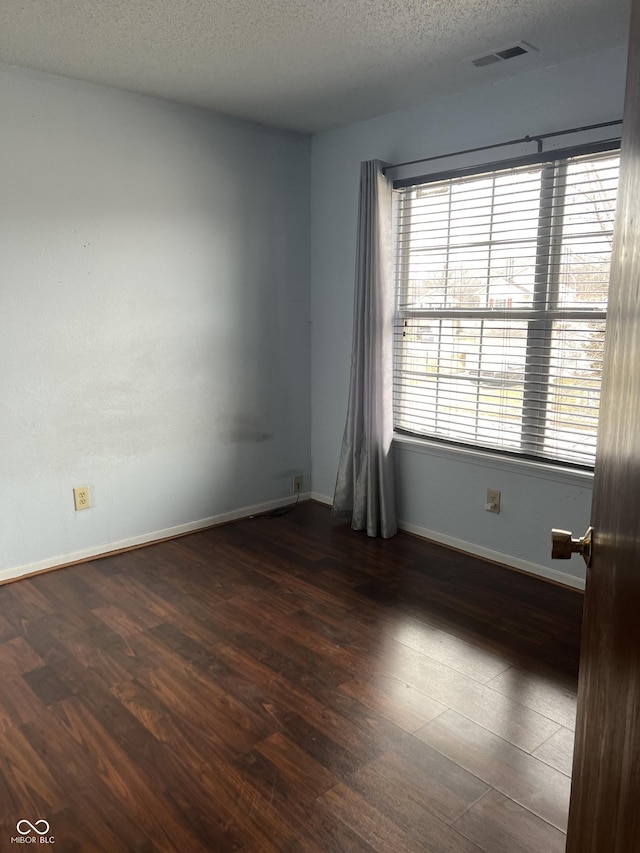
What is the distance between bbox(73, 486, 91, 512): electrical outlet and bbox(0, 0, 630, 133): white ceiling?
2.02m

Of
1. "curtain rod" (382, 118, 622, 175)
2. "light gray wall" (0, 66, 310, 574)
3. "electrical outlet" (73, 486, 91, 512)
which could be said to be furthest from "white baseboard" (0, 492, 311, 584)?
"curtain rod" (382, 118, 622, 175)

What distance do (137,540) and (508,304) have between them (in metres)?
2.36

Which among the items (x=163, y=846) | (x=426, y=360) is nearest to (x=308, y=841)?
(x=163, y=846)

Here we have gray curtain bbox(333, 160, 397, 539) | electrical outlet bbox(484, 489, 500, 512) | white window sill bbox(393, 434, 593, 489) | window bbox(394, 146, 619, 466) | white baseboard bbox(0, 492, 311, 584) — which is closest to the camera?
window bbox(394, 146, 619, 466)

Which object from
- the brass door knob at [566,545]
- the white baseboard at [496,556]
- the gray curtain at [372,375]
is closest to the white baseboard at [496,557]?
the white baseboard at [496,556]

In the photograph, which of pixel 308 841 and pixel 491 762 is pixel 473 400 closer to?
pixel 491 762

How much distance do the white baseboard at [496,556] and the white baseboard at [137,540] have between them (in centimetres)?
93

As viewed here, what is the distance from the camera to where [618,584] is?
63cm

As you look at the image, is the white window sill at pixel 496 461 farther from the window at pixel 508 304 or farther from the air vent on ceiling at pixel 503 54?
the air vent on ceiling at pixel 503 54

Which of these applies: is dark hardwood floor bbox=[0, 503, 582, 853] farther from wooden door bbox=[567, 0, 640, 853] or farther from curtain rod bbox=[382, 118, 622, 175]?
curtain rod bbox=[382, 118, 622, 175]

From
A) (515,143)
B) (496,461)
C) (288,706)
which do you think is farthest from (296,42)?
(288,706)

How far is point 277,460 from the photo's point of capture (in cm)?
416

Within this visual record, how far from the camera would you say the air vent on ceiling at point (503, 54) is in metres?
2.62

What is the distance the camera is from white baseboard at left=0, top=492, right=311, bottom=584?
3115mm
